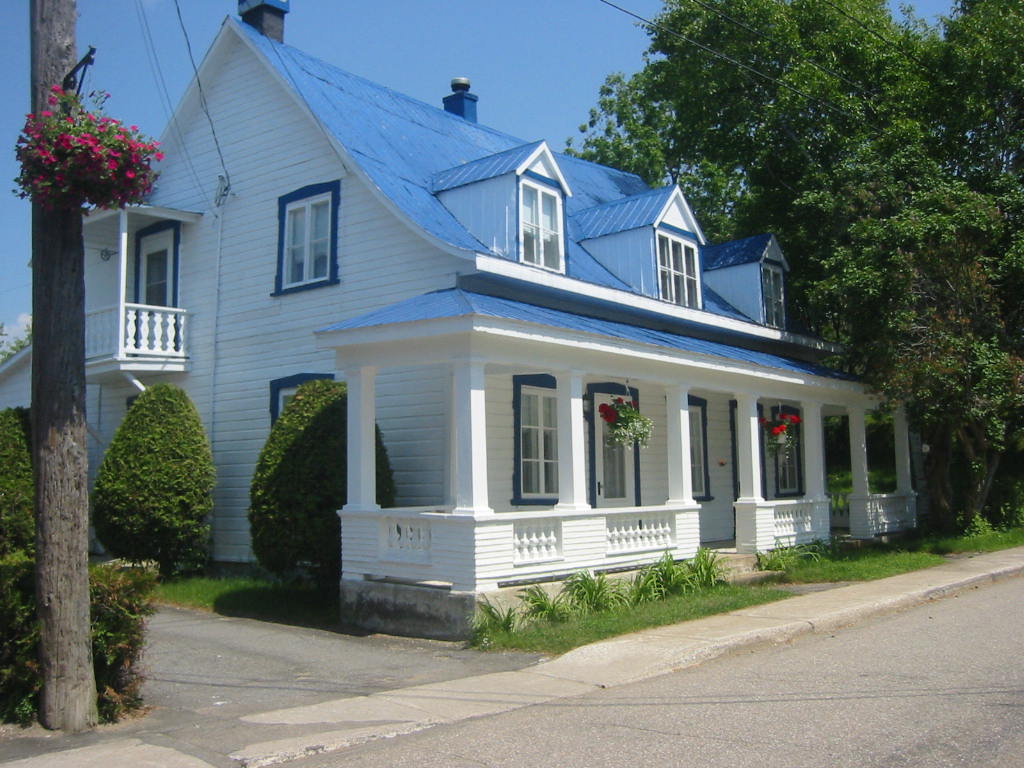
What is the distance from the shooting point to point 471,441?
1141 centimetres

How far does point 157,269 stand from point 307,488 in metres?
7.32

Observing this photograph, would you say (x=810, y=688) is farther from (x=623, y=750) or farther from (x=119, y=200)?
(x=119, y=200)

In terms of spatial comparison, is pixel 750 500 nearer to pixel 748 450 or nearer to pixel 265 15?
pixel 748 450

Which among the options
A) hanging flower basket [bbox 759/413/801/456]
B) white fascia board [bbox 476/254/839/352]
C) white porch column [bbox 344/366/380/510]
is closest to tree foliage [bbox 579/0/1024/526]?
→ white fascia board [bbox 476/254/839/352]

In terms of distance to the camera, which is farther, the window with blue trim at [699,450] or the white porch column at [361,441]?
the window with blue trim at [699,450]

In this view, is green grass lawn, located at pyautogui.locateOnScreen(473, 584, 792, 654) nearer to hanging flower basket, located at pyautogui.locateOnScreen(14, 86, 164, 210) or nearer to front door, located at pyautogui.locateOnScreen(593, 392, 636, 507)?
front door, located at pyautogui.locateOnScreen(593, 392, 636, 507)

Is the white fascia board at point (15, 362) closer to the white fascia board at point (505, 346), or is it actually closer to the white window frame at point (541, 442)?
the white fascia board at point (505, 346)

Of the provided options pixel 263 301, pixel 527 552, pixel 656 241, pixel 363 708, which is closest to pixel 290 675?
pixel 363 708

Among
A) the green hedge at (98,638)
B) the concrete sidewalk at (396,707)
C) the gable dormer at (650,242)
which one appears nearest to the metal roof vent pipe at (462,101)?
the gable dormer at (650,242)

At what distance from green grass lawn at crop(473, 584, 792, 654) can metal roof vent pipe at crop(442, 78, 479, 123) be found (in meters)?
12.2

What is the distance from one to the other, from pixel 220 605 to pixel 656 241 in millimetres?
9194

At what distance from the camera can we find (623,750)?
6434 millimetres

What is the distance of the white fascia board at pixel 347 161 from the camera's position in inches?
530

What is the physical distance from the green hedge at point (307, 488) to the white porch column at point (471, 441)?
2.34 metres
